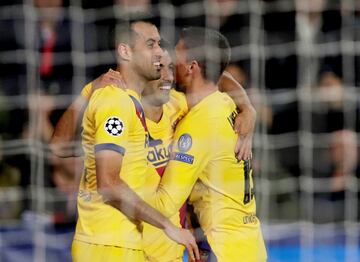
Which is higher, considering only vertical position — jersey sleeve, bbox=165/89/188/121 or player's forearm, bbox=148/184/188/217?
jersey sleeve, bbox=165/89/188/121

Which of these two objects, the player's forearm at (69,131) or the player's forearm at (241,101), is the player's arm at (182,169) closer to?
the player's forearm at (241,101)

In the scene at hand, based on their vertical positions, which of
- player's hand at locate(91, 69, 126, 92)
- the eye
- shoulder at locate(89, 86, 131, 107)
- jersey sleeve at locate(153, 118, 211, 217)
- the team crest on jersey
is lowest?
jersey sleeve at locate(153, 118, 211, 217)

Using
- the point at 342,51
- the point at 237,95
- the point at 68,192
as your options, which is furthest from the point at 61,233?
the point at 342,51

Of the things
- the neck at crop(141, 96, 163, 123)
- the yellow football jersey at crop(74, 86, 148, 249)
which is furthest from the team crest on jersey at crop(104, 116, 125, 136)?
the neck at crop(141, 96, 163, 123)

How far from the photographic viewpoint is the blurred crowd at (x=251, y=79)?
2.86 m

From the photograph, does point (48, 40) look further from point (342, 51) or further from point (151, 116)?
point (342, 51)

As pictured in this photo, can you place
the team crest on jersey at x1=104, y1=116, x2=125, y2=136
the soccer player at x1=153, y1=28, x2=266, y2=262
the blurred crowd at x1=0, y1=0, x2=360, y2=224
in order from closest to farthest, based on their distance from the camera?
the team crest on jersey at x1=104, y1=116, x2=125, y2=136 → the soccer player at x1=153, y1=28, x2=266, y2=262 → the blurred crowd at x1=0, y1=0, x2=360, y2=224

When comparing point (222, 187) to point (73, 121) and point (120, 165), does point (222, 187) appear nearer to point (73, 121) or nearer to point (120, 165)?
point (120, 165)

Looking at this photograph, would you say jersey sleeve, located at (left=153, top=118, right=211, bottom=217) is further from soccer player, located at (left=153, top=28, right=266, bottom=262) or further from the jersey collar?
the jersey collar

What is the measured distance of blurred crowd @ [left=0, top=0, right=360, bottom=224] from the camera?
2.86 meters

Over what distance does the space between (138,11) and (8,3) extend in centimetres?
47

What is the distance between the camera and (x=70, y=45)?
294 centimetres

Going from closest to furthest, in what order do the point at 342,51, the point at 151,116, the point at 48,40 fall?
the point at 151,116, the point at 48,40, the point at 342,51

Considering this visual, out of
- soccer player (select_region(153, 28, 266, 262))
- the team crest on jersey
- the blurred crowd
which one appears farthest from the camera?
the blurred crowd
